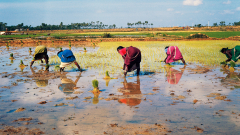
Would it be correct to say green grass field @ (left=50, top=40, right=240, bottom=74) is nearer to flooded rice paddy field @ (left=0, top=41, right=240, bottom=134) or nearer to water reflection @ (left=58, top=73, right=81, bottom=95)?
flooded rice paddy field @ (left=0, top=41, right=240, bottom=134)

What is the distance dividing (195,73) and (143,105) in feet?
17.4

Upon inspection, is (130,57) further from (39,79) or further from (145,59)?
(145,59)

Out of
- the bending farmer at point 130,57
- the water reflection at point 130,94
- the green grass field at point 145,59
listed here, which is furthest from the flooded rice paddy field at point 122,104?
the green grass field at point 145,59

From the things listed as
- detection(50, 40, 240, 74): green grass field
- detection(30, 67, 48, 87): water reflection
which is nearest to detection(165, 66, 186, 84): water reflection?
detection(50, 40, 240, 74): green grass field

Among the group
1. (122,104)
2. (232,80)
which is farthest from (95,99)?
(232,80)

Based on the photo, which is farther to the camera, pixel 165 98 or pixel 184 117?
pixel 165 98

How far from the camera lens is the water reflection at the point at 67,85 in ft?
25.5

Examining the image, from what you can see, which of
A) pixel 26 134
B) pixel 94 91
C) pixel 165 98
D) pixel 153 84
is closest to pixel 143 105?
pixel 165 98

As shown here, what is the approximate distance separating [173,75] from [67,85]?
15.5 ft

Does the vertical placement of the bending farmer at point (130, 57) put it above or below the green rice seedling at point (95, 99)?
above

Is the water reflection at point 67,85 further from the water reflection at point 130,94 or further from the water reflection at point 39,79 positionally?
the water reflection at point 130,94

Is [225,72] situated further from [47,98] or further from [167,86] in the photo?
[47,98]

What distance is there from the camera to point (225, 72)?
35.0 feet

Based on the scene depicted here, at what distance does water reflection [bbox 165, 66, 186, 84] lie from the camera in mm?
9161
